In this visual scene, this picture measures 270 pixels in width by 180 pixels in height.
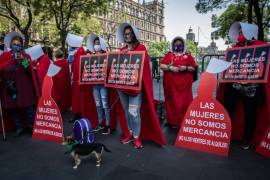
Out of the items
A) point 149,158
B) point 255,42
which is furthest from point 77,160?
point 255,42

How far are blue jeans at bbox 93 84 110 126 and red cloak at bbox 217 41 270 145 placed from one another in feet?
6.89

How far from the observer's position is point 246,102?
4.22 metres

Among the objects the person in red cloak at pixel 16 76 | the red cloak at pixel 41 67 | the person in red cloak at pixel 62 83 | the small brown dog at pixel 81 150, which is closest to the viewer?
the small brown dog at pixel 81 150

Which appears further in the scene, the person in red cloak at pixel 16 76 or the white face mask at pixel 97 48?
the white face mask at pixel 97 48

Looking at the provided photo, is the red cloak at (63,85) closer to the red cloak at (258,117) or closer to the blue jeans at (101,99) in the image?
the blue jeans at (101,99)

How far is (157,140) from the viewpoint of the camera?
4.49 m

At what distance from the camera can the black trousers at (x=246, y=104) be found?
13.8 feet

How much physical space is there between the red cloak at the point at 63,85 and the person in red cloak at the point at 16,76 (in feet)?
5.46

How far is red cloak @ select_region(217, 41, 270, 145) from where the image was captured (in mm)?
3965

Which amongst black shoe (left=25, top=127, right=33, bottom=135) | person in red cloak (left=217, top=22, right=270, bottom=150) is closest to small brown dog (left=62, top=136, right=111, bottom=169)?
black shoe (left=25, top=127, right=33, bottom=135)

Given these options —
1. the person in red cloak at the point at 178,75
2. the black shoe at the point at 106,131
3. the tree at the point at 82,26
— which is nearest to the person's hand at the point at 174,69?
the person in red cloak at the point at 178,75

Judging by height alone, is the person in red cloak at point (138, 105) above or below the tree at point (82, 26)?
below

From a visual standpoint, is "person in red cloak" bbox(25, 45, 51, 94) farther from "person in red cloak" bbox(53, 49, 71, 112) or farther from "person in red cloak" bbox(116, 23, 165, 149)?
"person in red cloak" bbox(116, 23, 165, 149)

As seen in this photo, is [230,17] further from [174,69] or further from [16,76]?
[16,76]
